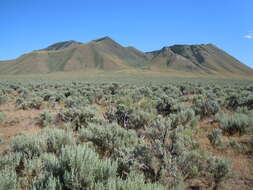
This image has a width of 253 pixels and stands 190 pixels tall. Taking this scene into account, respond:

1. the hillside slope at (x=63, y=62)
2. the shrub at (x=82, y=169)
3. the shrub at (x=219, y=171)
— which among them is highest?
the hillside slope at (x=63, y=62)

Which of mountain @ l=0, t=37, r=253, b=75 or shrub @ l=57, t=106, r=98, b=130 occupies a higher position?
mountain @ l=0, t=37, r=253, b=75

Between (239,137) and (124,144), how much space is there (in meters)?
3.43

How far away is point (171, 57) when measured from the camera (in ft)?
486

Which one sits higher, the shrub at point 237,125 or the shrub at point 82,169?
the shrub at point 82,169

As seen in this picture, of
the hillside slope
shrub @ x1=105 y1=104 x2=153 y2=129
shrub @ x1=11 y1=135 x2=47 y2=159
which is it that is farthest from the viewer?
the hillside slope

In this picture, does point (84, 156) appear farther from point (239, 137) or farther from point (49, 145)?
point (239, 137)

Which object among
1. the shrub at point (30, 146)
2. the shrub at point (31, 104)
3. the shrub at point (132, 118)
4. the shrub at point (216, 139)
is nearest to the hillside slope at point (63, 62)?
the shrub at point (31, 104)

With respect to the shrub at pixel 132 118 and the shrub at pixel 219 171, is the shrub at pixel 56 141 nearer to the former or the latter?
the shrub at pixel 132 118

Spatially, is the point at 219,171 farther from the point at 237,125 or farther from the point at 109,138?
the point at 237,125

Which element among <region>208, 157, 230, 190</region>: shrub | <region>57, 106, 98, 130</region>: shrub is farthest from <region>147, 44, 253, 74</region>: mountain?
<region>208, 157, 230, 190</region>: shrub

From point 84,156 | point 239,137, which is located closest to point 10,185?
point 84,156

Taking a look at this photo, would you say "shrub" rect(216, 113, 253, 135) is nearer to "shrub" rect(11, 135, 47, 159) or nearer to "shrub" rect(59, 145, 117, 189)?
"shrub" rect(59, 145, 117, 189)

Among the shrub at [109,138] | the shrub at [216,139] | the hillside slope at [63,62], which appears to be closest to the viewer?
the shrub at [109,138]

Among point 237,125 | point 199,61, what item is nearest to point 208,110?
point 237,125
